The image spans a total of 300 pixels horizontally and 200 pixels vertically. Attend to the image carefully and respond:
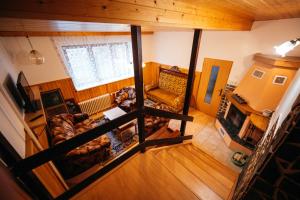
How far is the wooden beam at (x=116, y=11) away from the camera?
0.59 metres

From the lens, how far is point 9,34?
3.07 meters

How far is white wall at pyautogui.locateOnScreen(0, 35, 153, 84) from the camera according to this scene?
326 centimetres

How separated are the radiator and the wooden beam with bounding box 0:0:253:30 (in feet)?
13.9

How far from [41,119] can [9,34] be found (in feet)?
8.47

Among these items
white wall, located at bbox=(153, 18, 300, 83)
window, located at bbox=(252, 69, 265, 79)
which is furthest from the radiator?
window, located at bbox=(252, 69, 265, 79)

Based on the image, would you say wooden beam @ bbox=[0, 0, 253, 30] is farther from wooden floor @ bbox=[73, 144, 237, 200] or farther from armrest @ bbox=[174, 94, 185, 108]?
armrest @ bbox=[174, 94, 185, 108]

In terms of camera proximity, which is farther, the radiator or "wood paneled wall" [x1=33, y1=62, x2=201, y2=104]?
the radiator

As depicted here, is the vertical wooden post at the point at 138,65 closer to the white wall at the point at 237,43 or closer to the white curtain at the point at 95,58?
the white wall at the point at 237,43

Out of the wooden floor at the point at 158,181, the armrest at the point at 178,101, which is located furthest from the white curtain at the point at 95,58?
the wooden floor at the point at 158,181

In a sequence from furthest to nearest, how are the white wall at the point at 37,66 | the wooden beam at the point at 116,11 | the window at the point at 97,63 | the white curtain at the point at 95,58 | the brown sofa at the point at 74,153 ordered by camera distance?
1. the window at the point at 97,63
2. the white curtain at the point at 95,58
3. the white wall at the point at 37,66
4. the brown sofa at the point at 74,153
5. the wooden beam at the point at 116,11

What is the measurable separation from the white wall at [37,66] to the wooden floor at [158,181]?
12.5ft

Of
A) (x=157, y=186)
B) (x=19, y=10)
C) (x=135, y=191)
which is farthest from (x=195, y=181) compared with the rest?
(x=19, y=10)

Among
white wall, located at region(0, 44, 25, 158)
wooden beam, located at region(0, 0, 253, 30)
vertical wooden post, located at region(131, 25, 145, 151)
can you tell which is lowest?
white wall, located at region(0, 44, 25, 158)

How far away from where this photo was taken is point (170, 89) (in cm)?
554
